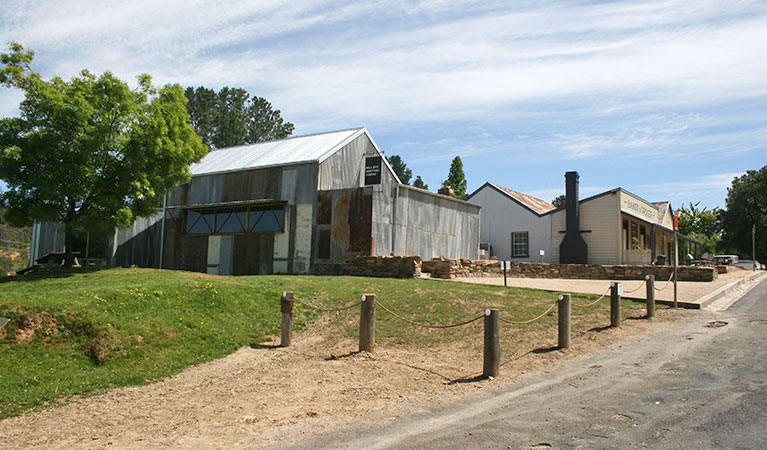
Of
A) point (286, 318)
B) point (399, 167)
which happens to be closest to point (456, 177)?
point (399, 167)

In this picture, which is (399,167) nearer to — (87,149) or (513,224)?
(513,224)

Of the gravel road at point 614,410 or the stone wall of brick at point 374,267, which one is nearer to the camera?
the gravel road at point 614,410

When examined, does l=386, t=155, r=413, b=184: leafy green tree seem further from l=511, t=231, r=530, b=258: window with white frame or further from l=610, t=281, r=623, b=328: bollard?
l=610, t=281, r=623, b=328: bollard

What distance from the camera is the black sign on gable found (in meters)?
21.9

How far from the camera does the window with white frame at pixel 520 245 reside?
3244cm

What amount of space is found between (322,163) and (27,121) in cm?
1019

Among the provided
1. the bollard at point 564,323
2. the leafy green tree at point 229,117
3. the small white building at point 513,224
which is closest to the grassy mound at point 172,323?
the bollard at point 564,323

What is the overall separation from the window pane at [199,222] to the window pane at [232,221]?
52cm

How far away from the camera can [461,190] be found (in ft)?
177

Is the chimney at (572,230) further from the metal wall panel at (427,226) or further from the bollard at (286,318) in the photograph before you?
the bollard at (286,318)

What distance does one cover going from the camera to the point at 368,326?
9719mm

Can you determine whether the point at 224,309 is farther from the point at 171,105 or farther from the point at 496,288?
the point at 171,105

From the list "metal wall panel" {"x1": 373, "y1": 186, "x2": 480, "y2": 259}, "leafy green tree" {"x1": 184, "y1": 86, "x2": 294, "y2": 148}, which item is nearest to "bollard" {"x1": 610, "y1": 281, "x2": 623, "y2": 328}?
"metal wall panel" {"x1": 373, "y1": 186, "x2": 480, "y2": 259}

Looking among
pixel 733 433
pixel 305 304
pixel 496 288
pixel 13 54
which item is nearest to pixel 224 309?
pixel 305 304
